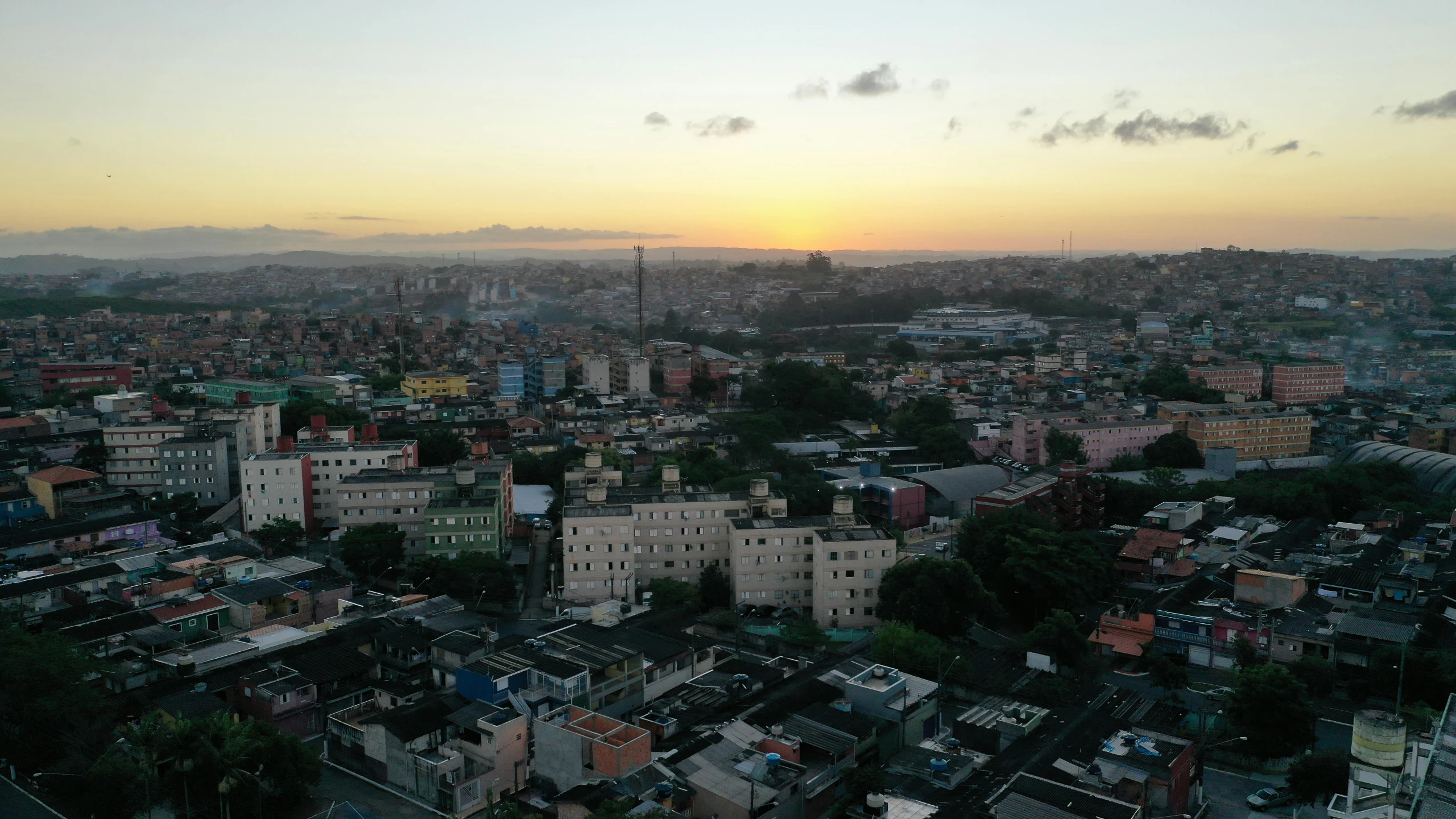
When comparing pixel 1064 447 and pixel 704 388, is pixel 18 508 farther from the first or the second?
pixel 1064 447

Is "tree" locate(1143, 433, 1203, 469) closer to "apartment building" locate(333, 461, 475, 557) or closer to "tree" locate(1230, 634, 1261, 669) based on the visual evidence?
"tree" locate(1230, 634, 1261, 669)

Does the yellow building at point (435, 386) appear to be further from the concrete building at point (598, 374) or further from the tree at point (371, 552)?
the tree at point (371, 552)

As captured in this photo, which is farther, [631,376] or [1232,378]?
[1232,378]

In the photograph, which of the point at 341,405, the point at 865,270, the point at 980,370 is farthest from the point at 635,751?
the point at 865,270

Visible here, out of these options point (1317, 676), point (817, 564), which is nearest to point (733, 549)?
point (817, 564)

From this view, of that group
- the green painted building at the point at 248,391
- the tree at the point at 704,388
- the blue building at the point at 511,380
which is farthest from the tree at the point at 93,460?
the tree at the point at 704,388

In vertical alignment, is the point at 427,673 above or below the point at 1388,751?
below

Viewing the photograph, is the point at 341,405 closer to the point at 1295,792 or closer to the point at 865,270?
the point at 1295,792
